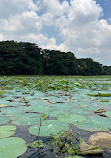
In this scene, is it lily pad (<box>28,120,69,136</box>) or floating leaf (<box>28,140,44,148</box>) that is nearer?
floating leaf (<box>28,140,44,148</box>)

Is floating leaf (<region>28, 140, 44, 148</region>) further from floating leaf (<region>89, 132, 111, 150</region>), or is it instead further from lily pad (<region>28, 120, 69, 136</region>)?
floating leaf (<region>89, 132, 111, 150</region>)

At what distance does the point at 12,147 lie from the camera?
868 millimetres

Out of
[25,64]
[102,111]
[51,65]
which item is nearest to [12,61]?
[25,64]

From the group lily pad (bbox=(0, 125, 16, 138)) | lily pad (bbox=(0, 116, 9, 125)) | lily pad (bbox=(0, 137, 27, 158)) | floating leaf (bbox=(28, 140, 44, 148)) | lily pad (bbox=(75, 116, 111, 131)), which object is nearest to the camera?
lily pad (bbox=(0, 137, 27, 158))

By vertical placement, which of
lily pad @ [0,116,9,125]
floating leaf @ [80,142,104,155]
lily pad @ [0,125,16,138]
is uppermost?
floating leaf @ [80,142,104,155]

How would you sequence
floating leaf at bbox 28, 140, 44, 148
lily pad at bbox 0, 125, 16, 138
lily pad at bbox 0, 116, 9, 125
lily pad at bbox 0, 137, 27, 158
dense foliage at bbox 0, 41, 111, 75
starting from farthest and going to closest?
dense foliage at bbox 0, 41, 111, 75 → lily pad at bbox 0, 116, 9, 125 → lily pad at bbox 0, 125, 16, 138 → floating leaf at bbox 28, 140, 44, 148 → lily pad at bbox 0, 137, 27, 158

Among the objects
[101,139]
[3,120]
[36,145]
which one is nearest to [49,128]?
[36,145]

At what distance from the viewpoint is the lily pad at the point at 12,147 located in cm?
79

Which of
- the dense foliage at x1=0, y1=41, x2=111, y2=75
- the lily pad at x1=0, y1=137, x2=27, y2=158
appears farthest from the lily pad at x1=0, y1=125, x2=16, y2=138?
the dense foliage at x1=0, y1=41, x2=111, y2=75

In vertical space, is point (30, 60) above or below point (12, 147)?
above

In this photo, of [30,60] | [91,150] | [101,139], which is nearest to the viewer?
[91,150]

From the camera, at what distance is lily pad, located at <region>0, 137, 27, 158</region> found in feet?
2.61

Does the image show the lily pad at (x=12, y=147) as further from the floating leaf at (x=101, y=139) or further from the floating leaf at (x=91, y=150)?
the floating leaf at (x=101, y=139)

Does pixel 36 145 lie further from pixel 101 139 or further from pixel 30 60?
pixel 30 60
